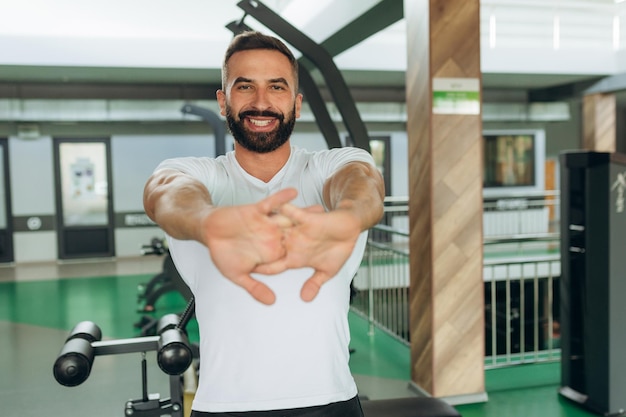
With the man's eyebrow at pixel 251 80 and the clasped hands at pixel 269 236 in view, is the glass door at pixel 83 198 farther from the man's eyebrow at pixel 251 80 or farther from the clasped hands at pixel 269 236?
the clasped hands at pixel 269 236

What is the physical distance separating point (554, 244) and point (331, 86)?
8.69 metres

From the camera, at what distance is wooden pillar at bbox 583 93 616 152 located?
995 centimetres

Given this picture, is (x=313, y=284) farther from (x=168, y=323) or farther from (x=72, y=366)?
(x=168, y=323)

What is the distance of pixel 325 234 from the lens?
3.11 ft

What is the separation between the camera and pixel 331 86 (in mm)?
3381

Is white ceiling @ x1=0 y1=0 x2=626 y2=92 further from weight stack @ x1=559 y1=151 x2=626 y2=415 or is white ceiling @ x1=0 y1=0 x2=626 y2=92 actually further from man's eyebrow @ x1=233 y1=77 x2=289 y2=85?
man's eyebrow @ x1=233 y1=77 x2=289 y2=85

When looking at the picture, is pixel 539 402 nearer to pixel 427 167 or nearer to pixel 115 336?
pixel 427 167

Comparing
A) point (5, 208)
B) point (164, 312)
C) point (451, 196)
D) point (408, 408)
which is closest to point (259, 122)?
point (408, 408)

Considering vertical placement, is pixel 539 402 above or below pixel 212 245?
below

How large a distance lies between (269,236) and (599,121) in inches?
416

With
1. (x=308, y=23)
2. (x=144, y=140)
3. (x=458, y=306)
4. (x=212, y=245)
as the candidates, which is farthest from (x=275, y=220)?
(x=144, y=140)

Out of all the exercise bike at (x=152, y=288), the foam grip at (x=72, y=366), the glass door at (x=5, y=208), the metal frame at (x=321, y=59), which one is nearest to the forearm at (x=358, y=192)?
the foam grip at (x=72, y=366)

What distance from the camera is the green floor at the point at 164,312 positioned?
11.7ft

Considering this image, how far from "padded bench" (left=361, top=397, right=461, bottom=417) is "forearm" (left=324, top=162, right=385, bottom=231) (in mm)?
1581
